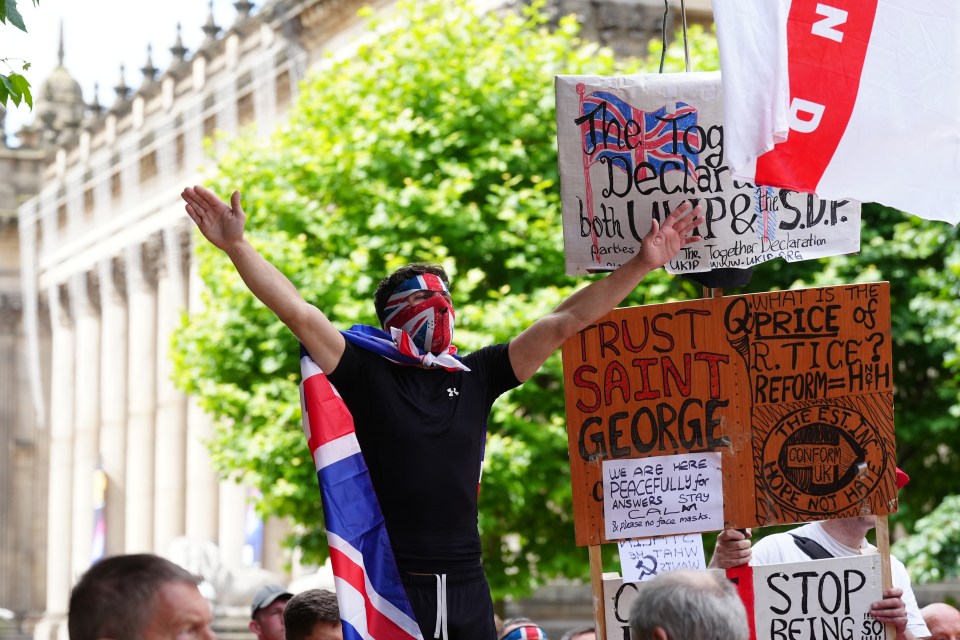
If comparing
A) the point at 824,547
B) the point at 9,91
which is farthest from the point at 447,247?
the point at 9,91

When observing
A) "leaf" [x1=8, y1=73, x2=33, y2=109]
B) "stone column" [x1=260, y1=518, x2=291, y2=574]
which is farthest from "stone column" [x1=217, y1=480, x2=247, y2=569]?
"leaf" [x1=8, y1=73, x2=33, y2=109]

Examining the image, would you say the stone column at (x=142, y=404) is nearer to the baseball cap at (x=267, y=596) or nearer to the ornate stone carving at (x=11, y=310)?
the ornate stone carving at (x=11, y=310)

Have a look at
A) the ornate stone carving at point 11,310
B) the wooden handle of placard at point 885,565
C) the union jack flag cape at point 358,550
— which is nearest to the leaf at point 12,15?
the union jack flag cape at point 358,550

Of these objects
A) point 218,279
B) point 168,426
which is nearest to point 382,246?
point 218,279

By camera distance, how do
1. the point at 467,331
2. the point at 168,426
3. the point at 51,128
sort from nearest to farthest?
the point at 467,331, the point at 168,426, the point at 51,128

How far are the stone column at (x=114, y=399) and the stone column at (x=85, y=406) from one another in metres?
2.81

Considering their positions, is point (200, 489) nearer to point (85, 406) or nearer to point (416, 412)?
point (85, 406)

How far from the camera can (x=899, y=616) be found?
689cm

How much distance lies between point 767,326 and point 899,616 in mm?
1298

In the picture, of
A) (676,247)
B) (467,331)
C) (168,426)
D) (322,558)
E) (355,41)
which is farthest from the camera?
(168,426)

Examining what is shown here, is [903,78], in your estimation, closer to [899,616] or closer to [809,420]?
[809,420]

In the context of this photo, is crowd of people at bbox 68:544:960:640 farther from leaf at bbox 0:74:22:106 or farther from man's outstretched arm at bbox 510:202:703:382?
leaf at bbox 0:74:22:106

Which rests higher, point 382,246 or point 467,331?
point 382,246

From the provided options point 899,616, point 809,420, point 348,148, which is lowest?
point 899,616
